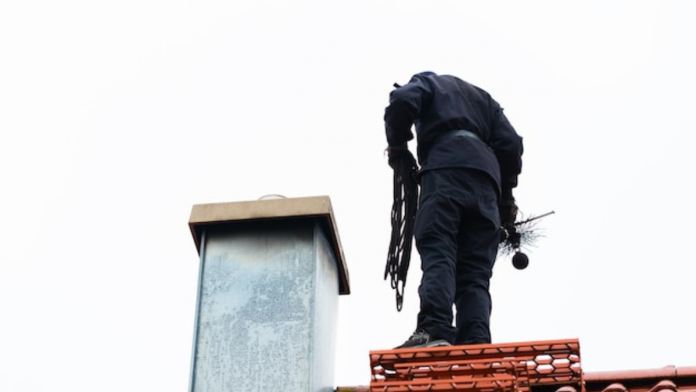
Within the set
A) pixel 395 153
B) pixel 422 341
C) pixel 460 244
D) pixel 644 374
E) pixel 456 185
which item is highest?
pixel 395 153

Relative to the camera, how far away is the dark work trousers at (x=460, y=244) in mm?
5789

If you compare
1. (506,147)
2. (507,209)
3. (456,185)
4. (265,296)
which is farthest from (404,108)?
(265,296)

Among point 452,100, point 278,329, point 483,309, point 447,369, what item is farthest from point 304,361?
point 452,100

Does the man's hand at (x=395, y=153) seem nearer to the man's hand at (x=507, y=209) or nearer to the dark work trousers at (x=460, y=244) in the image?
the dark work trousers at (x=460, y=244)

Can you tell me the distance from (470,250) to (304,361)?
1260mm

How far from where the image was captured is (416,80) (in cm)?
642

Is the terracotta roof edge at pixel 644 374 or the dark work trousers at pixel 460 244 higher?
the dark work trousers at pixel 460 244

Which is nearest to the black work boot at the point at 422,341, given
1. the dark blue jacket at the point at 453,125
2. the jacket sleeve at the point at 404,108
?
the dark blue jacket at the point at 453,125

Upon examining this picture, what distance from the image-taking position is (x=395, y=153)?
6.52 meters

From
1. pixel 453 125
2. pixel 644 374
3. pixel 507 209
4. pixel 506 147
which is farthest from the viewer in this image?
pixel 507 209

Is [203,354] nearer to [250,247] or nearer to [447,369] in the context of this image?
[250,247]

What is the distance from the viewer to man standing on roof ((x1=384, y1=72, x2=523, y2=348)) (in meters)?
5.84

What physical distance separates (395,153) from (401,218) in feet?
1.27

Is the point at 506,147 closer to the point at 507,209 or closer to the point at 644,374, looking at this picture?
the point at 507,209
